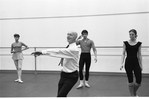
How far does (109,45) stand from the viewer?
308 inches

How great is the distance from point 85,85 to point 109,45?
2349 mm

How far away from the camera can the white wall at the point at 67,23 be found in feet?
24.8

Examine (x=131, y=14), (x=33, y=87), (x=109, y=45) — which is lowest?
(x=33, y=87)

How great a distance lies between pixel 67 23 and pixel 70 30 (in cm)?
31

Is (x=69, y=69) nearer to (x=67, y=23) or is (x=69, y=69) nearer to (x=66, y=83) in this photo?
(x=66, y=83)

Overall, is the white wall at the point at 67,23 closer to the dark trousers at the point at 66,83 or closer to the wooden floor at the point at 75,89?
the wooden floor at the point at 75,89

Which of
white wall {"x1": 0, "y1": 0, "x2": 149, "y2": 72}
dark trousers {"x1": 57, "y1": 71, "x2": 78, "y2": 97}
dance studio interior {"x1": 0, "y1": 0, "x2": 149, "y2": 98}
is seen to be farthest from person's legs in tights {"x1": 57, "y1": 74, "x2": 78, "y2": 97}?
white wall {"x1": 0, "y1": 0, "x2": 149, "y2": 72}

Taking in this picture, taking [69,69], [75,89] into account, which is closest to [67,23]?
[75,89]

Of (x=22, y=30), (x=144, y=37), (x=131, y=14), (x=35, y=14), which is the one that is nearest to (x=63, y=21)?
(x=35, y=14)

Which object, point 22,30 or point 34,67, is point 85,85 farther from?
point 22,30

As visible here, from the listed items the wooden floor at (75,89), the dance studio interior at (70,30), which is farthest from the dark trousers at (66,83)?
the dance studio interior at (70,30)

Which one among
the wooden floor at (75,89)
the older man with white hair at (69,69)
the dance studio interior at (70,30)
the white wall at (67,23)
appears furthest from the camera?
the white wall at (67,23)

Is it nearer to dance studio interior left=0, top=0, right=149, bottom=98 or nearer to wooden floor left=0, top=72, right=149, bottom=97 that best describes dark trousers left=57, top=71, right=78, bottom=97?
wooden floor left=0, top=72, right=149, bottom=97

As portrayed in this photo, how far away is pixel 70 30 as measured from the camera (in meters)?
8.23
